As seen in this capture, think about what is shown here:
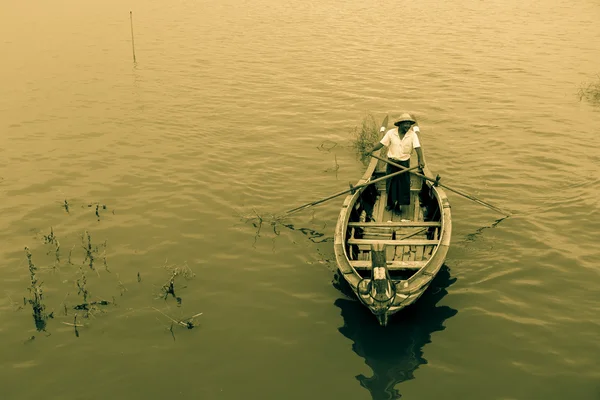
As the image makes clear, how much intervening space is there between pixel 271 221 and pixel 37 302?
4.72 m

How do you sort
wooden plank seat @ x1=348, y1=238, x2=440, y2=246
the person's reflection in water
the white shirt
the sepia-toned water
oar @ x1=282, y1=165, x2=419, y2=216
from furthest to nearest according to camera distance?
the white shirt, oar @ x1=282, y1=165, x2=419, y2=216, wooden plank seat @ x1=348, y1=238, x2=440, y2=246, the sepia-toned water, the person's reflection in water

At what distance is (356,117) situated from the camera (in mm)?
18641

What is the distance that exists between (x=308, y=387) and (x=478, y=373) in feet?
7.65

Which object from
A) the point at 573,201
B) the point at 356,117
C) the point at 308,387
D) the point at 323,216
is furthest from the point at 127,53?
the point at 308,387

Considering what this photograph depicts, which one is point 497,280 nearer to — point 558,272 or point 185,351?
point 558,272

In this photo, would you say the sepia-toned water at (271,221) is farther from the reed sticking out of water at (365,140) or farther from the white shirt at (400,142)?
the white shirt at (400,142)

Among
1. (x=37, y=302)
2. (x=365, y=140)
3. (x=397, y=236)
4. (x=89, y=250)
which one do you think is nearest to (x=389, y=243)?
(x=397, y=236)

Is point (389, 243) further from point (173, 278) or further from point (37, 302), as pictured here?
point (37, 302)

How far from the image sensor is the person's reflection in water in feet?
26.7

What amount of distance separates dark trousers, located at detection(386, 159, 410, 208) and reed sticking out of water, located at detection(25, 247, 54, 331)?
255 inches

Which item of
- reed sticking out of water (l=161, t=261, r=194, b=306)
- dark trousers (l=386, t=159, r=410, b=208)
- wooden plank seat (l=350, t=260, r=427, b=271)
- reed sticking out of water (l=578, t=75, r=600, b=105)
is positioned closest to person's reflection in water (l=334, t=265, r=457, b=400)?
wooden plank seat (l=350, t=260, r=427, b=271)

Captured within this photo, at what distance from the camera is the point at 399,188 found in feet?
38.5

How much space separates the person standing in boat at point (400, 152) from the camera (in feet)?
37.3

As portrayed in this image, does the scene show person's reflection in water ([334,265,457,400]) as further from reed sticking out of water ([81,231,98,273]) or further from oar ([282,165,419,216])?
reed sticking out of water ([81,231,98,273])
